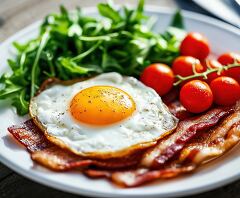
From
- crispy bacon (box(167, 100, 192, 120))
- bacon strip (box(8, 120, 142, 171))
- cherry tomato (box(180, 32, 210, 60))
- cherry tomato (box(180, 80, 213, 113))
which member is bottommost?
→ bacon strip (box(8, 120, 142, 171))

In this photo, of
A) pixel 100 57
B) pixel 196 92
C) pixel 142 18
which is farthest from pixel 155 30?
pixel 196 92

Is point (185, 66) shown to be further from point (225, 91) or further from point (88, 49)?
point (88, 49)

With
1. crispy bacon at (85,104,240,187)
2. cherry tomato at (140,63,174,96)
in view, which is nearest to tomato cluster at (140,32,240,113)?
cherry tomato at (140,63,174,96)

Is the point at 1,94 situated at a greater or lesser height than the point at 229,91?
lesser

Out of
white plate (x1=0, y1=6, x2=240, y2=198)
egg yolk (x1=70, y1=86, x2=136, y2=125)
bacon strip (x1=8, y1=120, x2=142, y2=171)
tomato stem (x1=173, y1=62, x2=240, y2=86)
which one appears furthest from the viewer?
tomato stem (x1=173, y1=62, x2=240, y2=86)

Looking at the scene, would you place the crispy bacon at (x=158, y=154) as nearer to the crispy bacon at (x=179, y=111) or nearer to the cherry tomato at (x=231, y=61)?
the crispy bacon at (x=179, y=111)

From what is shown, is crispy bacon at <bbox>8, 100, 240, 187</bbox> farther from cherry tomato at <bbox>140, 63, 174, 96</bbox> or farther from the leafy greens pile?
the leafy greens pile

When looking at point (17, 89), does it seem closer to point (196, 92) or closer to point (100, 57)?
point (100, 57)
